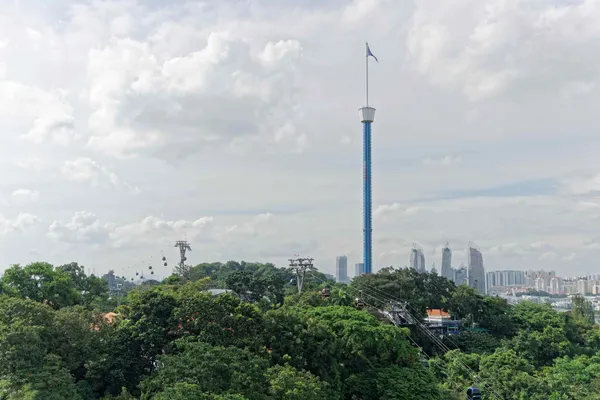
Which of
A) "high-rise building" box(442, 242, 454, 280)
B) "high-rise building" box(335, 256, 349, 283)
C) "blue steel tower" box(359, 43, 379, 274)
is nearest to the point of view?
"blue steel tower" box(359, 43, 379, 274)

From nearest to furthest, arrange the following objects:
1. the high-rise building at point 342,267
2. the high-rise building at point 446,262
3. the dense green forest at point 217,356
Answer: the dense green forest at point 217,356 < the high-rise building at point 446,262 < the high-rise building at point 342,267

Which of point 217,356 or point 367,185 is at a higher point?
point 367,185

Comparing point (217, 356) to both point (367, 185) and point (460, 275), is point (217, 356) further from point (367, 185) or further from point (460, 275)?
point (460, 275)

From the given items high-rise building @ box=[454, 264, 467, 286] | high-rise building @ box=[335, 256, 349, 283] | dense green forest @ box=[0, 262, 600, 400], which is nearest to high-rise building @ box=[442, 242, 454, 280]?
high-rise building @ box=[454, 264, 467, 286]

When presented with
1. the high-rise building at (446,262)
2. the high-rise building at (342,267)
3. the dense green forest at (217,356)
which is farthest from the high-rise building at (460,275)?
the dense green forest at (217,356)

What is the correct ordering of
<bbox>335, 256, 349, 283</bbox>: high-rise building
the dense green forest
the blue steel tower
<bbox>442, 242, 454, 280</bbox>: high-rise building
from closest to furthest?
1. the dense green forest
2. the blue steel tower
3. <bbox>442, 242, 454, 280</bbox>: high-rise building
4. <bbox>335, 256, 349, 283</bbox>: high-rise building

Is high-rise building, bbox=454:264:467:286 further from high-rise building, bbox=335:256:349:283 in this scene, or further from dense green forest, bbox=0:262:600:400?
dense green forest, bbox=0:262:600:400

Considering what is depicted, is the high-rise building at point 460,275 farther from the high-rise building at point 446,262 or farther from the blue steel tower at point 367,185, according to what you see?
the blue steel tower at point 367,185

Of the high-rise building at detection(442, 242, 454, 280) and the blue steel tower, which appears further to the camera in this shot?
the high-rise building at detection(442, 242, 454, 280)

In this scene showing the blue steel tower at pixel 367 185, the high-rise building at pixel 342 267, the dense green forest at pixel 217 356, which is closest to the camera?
the dense green forest at pixel 217 356

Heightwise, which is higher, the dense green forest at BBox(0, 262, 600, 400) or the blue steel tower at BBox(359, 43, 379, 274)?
the blue steel tower at BBox(359, 43, 379, 274)

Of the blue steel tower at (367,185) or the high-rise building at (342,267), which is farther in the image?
the high-rise building at (342,267)

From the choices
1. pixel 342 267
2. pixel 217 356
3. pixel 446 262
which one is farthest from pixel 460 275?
pixel 217 356

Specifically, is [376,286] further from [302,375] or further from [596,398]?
[302,375]
